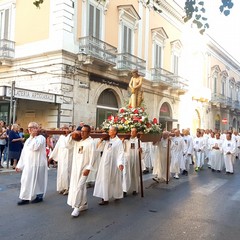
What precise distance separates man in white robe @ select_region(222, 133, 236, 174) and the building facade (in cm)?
669

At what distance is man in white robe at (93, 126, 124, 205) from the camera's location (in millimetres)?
7160

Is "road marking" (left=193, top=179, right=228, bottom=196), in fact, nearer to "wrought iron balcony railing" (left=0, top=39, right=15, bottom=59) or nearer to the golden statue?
the golden statue

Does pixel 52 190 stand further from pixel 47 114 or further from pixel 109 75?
pixel 109 75

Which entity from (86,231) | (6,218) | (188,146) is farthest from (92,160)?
(188,146)

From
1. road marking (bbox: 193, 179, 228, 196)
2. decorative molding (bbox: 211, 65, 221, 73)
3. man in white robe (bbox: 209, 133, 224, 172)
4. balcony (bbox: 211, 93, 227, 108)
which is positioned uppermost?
decorative molding (bbox: 211, 65, 221, 73)

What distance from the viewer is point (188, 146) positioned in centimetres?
1412

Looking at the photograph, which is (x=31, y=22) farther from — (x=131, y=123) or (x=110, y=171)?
(x=110, y=171)

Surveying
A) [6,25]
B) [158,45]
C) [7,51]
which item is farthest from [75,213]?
[158,45]

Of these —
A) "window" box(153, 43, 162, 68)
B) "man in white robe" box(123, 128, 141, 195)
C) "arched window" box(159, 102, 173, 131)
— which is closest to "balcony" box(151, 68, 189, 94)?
"window" box(153, 43, 162, 68)

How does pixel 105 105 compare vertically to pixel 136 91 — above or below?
above

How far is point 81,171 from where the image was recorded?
20.4 ft

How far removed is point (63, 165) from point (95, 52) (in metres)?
10.7

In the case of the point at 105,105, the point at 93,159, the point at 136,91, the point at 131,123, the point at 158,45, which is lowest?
the point at 93,159

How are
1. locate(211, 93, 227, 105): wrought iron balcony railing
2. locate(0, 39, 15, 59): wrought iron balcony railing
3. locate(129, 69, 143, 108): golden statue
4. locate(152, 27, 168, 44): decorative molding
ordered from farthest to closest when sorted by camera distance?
locate(211, 93, 227, 105): wrought iron balcony railing → locate(152, 27, 168, 44): decorative molding → locate(0, 39, 15, 59): wrought iron balcony railing → locate(129, 69, 143, 108): golden statue
